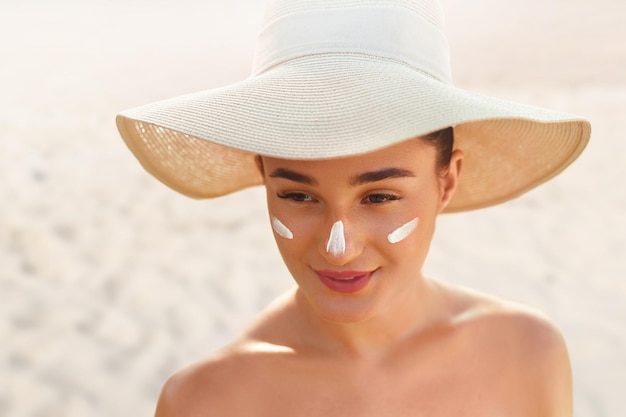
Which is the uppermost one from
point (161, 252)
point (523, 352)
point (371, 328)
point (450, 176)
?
point (450, 176)

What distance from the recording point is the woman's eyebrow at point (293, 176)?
131 cm

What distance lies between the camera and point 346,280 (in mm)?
1363

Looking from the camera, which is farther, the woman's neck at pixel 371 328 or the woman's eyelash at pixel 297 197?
the woman's neck at pixel 371 328

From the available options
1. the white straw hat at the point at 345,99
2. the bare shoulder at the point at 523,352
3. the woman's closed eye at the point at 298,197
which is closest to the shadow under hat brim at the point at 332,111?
the white straw hat at the point at 345,99

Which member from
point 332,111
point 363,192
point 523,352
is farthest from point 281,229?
point 523,352

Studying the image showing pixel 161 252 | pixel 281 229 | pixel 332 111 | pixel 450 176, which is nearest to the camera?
pixel 332 111

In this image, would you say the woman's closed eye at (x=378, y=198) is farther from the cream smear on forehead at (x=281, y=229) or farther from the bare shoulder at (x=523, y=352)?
the bare shoulder at (x=523, y=352)

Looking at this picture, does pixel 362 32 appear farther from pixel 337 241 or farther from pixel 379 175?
pixel 337 241

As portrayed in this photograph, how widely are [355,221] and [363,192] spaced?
5 cm

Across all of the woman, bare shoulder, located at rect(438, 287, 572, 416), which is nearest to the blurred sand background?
bare shoulder, located at rect(438, 287, 572, 416)

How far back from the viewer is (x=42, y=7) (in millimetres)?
9789

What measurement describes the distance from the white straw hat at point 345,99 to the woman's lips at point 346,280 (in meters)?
0.26

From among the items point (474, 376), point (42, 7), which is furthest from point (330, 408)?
point (42, 7)

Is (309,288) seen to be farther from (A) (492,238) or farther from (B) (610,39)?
(B) (610,39)
